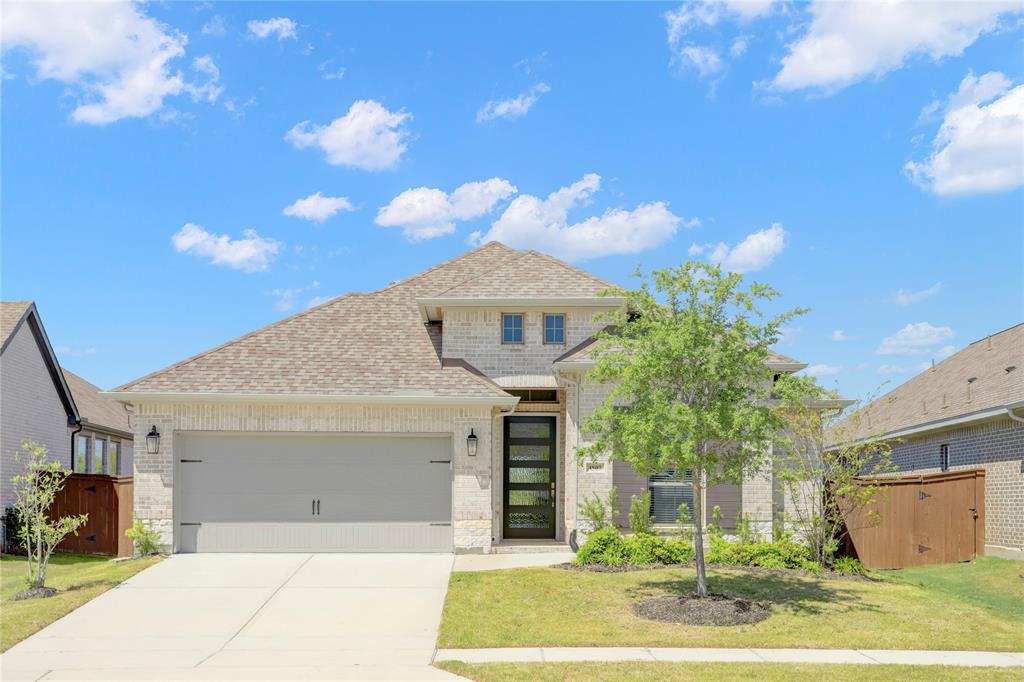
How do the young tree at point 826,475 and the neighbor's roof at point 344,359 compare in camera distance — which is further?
the neighbor's roof at point 344,359

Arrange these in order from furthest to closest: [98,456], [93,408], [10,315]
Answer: [98,456] < [93,408] < [10,315]

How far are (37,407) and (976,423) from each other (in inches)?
916

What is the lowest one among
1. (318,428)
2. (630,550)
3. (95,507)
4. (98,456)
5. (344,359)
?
(630,550)

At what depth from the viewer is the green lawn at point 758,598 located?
430 inches

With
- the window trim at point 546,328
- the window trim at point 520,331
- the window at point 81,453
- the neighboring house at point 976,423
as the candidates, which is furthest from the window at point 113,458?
the neighboring house at point 976,423

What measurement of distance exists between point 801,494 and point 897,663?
7425 millimetres

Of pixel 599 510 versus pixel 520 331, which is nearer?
pixel 599 510

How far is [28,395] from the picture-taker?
2220 centimetres

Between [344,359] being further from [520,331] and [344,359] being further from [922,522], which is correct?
[922,522]

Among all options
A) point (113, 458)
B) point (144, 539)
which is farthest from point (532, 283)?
point (113, 458)

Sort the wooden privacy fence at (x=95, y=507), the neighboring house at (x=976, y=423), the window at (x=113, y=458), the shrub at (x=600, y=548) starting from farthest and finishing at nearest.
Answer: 1. the window at (x=113, y=458)
2. the wooden privacy fence at (x=95, y=507)
3. the neighboring house at (x=976, y=423)
4. the shrub at (x=600, y=548)

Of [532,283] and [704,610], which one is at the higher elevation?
[532,283]

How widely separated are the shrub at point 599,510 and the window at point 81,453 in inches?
688

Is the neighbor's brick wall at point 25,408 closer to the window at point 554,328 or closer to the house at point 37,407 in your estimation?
the house at point 37,407
